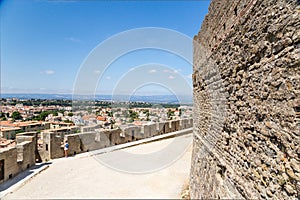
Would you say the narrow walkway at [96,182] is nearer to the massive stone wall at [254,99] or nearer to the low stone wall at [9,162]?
the low stone wall at [9,162]

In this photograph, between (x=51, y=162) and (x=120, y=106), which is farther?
(x=120, y=106)

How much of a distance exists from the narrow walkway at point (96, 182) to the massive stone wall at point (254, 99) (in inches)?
108

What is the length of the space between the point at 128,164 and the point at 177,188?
2523 mm

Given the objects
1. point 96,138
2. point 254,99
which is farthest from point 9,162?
point 254,99

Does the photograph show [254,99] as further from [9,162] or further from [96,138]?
[96,138]

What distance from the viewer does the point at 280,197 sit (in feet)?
6.16

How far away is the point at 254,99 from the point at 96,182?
5789mm

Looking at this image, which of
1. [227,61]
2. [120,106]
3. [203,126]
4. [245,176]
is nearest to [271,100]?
[245,176]

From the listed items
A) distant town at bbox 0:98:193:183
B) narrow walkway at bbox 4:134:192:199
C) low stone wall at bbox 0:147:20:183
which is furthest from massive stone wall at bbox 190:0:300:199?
distant town at bbox 0:98:193:183

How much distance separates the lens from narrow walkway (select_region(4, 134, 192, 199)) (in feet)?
19.1

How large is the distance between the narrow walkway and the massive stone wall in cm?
275

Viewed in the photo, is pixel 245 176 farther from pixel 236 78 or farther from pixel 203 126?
pixel 203 126

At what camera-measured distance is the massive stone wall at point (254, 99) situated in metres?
1.72

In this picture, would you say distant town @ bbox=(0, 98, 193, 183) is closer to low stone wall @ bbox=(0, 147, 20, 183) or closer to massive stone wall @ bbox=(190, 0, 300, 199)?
low stone wall @ bbox=(0, 147, 20, 183)
